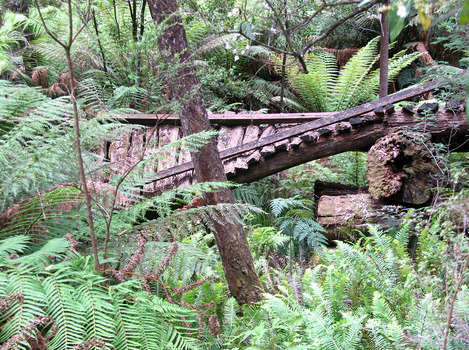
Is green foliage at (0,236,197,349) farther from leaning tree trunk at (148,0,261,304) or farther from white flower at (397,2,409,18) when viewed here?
white flower at (397,2,409,18)

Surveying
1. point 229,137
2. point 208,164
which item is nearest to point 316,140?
point 229,137

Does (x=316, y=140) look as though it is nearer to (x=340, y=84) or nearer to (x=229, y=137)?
(x=229, y=137)

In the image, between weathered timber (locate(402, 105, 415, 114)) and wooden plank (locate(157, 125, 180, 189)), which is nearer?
weathered timber (locate(402, 105, 415, 114))

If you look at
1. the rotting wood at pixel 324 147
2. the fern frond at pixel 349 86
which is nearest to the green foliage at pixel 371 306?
the rotting wood at pixel 324 147

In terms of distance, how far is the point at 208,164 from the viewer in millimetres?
3018

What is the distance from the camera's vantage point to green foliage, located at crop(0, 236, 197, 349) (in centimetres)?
176

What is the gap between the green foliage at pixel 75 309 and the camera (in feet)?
5.76

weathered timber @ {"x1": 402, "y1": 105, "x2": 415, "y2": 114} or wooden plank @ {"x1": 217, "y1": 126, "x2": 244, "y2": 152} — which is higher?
weathered timber @ {"x1": 402, "y1": 105, "x2": 415, "y2": 114}

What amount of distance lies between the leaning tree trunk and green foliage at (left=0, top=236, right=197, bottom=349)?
0.73 metres

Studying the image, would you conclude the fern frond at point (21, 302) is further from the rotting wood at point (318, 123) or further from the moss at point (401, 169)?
the moss at point (401, 169)

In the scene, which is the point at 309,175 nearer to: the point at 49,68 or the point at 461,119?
the point at 461,119

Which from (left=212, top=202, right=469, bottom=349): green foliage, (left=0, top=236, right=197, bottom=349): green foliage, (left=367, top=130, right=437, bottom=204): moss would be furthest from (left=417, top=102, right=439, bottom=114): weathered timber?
(left=0, top=236, right=197, bottom=349): green foliage

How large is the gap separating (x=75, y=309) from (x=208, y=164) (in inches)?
55.6

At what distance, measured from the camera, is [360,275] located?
296 centimetres
